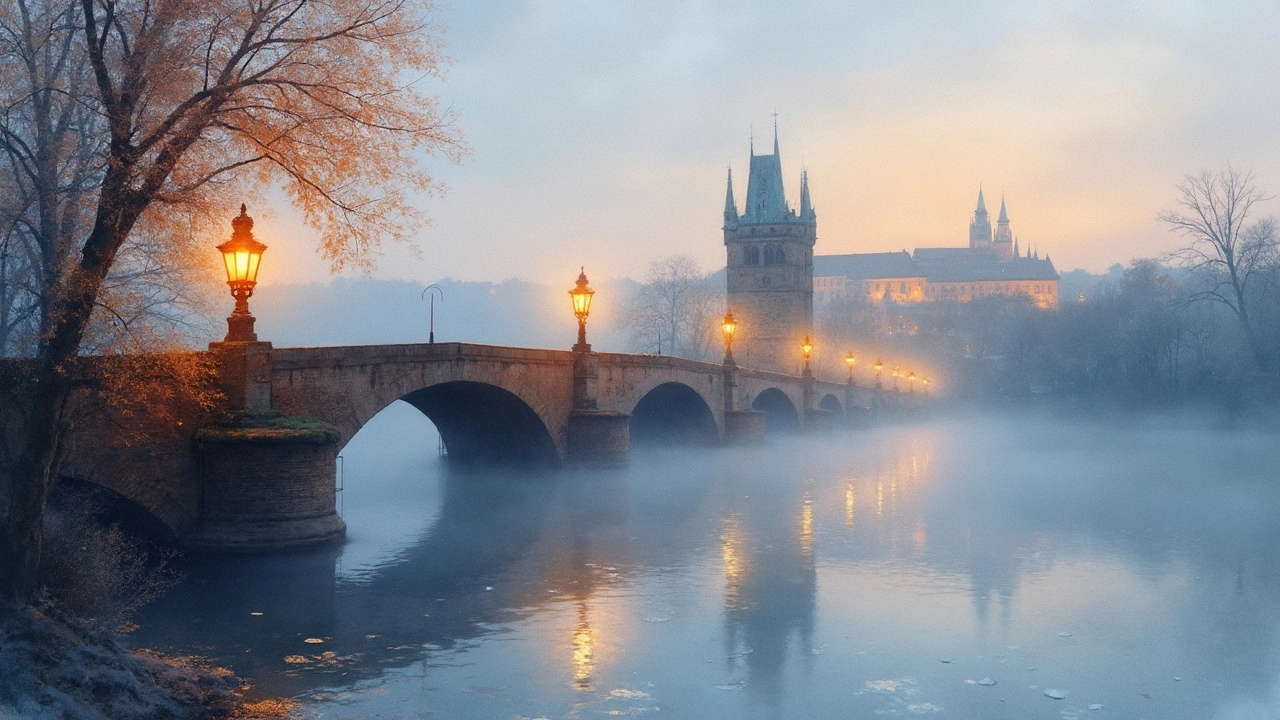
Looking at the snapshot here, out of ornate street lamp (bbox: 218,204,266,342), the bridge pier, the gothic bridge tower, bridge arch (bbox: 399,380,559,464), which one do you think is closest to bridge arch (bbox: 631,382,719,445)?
bridge arch (bbox: 399,380,559,464)

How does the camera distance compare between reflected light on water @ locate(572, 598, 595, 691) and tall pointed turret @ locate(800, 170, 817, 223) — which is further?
tall pointed turret @ locate(800, 170, 817, 223)

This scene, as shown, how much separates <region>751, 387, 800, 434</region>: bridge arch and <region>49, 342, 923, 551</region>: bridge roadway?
17.8m

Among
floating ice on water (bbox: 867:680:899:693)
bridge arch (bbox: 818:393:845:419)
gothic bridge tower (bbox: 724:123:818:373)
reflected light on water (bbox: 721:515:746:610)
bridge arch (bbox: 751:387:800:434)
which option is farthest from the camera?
gothic bridge tower (bbox: 724:123:818:373)

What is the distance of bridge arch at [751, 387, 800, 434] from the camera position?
54844mm

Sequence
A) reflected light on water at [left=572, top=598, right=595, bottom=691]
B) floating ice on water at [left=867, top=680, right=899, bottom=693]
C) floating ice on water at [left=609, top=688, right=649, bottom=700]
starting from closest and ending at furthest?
1. floating ice on water at [left=609, top=688, right=649, bottom=700]
2. floating ice on water at [left=867, top=680, right=899, bottom=693]
3. reflected light on water at [left=572, top=598, right=595, bottom=691]

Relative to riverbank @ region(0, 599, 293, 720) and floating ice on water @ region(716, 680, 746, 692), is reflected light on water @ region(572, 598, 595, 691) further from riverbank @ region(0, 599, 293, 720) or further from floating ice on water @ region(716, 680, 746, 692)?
riverbank @ region(0, 599, 293, 720)

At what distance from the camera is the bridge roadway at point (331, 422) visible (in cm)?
1515

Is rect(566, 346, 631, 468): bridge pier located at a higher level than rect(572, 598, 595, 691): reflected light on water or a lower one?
higher

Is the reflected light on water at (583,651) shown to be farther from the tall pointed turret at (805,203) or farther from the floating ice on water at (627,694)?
the tall pointed turret at (805,203)

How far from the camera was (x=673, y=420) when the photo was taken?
42.0 metres

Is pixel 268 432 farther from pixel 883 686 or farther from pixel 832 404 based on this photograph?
pixel 832 404

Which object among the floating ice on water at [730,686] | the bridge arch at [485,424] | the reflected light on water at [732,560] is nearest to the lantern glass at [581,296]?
the bridge arch at [485,424]

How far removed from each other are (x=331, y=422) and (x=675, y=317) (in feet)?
250

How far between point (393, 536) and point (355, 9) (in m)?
10.5
